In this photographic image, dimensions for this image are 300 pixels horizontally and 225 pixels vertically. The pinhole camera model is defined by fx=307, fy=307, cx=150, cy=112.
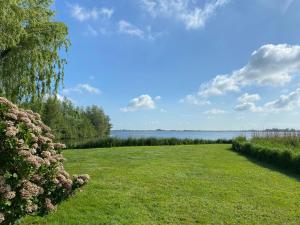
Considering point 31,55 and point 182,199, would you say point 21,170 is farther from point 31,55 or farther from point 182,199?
point 31,55

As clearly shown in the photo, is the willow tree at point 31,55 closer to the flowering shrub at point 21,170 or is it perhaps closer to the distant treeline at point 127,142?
the flowering shrub at point 21,170

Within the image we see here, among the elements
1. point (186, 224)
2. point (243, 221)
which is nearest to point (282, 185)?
point (243, 221)

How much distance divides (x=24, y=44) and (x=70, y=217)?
774cm

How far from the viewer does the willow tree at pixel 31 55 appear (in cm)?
1064

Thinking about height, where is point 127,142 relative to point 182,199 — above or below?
above

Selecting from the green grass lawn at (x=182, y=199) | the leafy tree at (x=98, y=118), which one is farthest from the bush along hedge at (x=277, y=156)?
the leafy tree at (x=98, y=118)

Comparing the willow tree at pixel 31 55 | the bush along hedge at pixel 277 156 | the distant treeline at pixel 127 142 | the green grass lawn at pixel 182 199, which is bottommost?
Answer: the green grass lawn at pixel 182 199

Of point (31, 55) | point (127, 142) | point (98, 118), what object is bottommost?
point (127, 142)

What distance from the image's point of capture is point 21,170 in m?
2.97

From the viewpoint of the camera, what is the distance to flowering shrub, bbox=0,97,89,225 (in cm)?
292

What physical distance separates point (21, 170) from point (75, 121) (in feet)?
170

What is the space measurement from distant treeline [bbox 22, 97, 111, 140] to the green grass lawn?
98.0 feet

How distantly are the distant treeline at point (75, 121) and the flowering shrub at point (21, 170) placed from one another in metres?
34.0

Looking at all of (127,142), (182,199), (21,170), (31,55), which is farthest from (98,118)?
(21,170)
